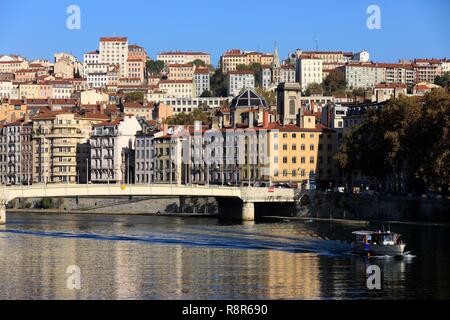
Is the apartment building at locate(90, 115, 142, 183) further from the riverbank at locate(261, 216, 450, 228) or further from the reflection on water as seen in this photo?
the reflection on water

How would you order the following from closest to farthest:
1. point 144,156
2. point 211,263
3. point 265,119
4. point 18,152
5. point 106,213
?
point 211,263 → point 106,213 → point 265,119 → point 144,156 → point 18,152

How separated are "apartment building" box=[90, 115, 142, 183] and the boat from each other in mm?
74572

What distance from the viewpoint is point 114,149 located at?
14362 cm

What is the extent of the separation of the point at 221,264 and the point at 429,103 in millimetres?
35330

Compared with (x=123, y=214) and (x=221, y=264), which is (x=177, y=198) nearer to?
(x=123, y=214)

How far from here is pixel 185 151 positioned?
132 meters

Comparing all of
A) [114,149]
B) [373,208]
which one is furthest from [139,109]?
[373,208]

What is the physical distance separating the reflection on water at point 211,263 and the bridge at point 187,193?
9.64 ft

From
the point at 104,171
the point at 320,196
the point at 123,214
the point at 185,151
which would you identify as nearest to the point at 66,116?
the point at 104,171

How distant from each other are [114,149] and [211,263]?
3191 inches

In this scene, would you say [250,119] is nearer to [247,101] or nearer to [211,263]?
[247,101]

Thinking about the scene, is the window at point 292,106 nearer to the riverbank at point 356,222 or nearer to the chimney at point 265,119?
the chimney at point 265,119

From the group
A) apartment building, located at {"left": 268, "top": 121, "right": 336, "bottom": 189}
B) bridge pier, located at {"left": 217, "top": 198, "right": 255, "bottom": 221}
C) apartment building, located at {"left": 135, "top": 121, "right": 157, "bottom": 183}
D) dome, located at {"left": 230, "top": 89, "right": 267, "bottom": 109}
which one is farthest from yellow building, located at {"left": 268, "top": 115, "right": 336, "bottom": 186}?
dome, located at {"left": 230, "top": 89, "right": 267, "bottom": 109}

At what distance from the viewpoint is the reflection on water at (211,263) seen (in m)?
53.0
